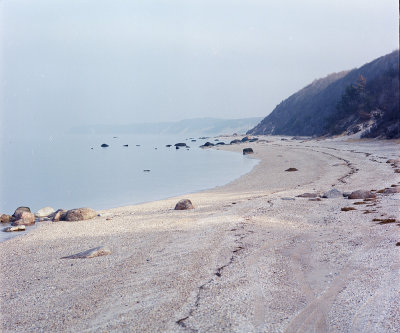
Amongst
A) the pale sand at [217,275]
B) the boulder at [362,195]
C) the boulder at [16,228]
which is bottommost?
the boulder at [16,228]

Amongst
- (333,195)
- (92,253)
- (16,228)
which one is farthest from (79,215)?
(333,195)

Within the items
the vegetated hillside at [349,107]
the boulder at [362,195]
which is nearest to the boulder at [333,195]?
the boulder at [362,195]

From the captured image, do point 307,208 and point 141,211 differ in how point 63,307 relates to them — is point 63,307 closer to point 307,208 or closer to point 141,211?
point 307,208

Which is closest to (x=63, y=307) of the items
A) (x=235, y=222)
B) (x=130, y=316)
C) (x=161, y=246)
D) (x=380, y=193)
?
(x=130, y=316)

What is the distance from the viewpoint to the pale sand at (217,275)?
557cm

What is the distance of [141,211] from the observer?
643 inches

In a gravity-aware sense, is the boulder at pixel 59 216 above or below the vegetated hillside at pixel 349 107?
below

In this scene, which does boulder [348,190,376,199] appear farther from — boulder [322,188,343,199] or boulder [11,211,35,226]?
boulder [11,211,35,226]

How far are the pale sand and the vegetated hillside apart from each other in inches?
1352

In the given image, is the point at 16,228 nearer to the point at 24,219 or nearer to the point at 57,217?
the point at 24,219

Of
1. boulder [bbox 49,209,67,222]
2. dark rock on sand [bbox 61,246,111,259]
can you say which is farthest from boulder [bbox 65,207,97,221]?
dark rock on sand [bbox 61,246,111,259]

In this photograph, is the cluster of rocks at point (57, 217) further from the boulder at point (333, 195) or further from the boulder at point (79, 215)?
the boulder at point (333, 195)

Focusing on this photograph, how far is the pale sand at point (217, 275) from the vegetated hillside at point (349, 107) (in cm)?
3435

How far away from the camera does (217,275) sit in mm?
7242
